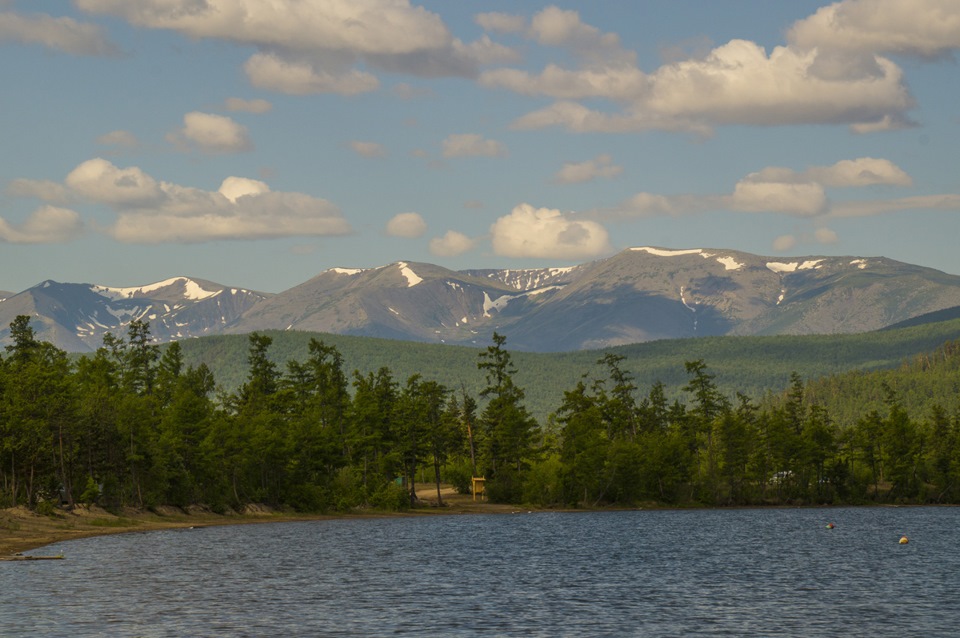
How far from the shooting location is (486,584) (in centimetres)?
7669

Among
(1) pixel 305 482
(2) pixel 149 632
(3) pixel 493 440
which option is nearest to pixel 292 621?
(2) pixel 149 632

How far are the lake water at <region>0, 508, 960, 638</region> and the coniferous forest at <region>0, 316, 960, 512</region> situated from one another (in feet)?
35.0

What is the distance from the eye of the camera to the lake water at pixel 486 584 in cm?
5706

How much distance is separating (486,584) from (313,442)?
8111cm

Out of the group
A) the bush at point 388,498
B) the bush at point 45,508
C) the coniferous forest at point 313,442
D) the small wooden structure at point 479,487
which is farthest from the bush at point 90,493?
the small wooden structure at point 479,487

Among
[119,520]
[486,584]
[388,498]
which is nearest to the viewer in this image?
[486,584]

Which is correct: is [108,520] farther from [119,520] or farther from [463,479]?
[463,479]

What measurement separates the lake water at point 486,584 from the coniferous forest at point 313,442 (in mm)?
10653

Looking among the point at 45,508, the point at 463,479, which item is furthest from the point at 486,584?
the point at 463,479

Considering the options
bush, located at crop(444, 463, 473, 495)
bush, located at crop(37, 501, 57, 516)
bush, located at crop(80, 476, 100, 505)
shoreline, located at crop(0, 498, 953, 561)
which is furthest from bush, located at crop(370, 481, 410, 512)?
bush, located at crop(37, 501, 57, 516)

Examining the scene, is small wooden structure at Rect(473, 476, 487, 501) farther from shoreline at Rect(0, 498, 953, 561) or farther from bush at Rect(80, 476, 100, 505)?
bush at Rect(80, 476, 100, 505)

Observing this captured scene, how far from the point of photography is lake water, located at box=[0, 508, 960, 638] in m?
57.1

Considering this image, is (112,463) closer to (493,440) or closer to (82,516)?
(82,516)

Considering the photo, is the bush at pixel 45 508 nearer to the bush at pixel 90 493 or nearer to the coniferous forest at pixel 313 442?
the coniferous forest at pixel 313 442
